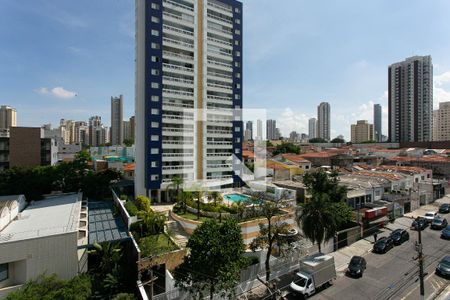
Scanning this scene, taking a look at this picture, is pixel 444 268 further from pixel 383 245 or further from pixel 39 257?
pixel 39 257

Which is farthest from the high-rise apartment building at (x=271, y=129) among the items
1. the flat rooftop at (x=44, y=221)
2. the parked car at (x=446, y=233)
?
the flat rooftop at (x=44, y=221)

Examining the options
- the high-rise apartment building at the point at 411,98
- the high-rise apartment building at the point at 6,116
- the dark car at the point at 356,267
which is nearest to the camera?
the dark car at the point at 356,267

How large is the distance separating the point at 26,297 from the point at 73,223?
5.55 m

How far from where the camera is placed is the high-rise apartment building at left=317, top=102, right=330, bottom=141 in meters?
138

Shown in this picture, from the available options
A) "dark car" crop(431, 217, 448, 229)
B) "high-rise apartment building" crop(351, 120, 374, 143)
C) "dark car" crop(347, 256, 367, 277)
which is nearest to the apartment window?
"dark car" crop(347, 256, 367, 277)

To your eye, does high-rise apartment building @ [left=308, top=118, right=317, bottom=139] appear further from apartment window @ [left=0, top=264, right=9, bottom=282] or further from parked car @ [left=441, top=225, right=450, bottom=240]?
apartment window @ [left=0, top=264, right=9, bottom=282]

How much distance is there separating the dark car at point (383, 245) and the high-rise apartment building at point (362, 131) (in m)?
122

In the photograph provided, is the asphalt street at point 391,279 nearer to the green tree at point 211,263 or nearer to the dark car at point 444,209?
the green tree at point 211,263

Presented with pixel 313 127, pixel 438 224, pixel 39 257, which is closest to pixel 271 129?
pixel 313 127

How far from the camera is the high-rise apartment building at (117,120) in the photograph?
11625 centimetres

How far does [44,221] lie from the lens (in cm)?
1677

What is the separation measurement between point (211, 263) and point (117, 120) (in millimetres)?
120591

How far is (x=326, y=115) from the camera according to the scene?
139 m

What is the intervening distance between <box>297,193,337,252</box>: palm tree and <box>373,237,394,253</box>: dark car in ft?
17.8
